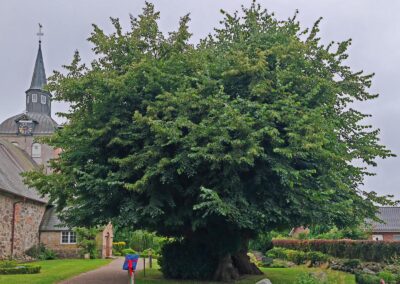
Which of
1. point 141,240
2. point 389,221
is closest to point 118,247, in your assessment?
point 141,240

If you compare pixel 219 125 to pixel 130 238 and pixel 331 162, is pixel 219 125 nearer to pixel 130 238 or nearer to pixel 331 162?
pixel 331 162

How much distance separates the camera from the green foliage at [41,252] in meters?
32.5

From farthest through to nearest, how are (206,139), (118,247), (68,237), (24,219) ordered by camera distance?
1. (118,247)
2. (68,237)
3. (24,219)
4. (206,139)

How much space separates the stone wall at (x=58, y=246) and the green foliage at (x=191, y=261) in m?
17.0

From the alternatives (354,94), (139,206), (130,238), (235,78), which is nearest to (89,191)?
(139,206)

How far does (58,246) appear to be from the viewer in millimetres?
34938

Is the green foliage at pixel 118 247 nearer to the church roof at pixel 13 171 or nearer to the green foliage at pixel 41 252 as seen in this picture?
the green foliage at pixel 41 252

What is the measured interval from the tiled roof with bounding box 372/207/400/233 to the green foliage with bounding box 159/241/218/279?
3070 centimetres

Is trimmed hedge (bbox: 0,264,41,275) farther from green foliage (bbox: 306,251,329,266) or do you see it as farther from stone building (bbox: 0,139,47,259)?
green foliage (bbox: 306,251,329,266)

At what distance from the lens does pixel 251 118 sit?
1386cm

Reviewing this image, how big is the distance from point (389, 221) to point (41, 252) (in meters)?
33.1

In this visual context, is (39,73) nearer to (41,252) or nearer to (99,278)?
(41,252)

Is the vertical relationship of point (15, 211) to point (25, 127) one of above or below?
below

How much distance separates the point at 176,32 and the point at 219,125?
5.13 metres
